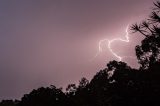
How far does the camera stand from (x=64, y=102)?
76.4 metres

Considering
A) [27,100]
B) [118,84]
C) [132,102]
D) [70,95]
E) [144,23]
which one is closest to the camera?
[144,23]

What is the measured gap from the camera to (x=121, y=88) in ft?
187

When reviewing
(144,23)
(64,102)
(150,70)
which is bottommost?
(144,23)

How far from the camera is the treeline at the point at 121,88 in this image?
48.3 m

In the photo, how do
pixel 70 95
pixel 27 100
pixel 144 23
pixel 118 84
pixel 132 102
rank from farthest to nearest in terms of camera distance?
pixel 70 95, pixel 27 100, pixel 118 84, pixel 132 102, pixel 144 23

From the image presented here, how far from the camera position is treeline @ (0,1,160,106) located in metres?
48.3

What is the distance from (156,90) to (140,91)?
4.55 m

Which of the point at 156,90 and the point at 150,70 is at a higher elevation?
the point at 150,70

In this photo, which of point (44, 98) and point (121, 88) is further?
point (44, 98)

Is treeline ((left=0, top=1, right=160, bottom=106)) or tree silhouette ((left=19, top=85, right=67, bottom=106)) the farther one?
tree silhouette ((left=19, top=85, right=67, bottom=106))

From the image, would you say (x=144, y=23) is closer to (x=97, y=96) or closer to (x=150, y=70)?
(x=150, y=70)

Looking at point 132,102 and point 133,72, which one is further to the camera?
point 133,72

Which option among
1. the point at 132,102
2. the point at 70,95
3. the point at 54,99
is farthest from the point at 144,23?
the point at 70,95

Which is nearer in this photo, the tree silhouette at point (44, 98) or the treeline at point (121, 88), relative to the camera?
the treeline at point (121, 88)
